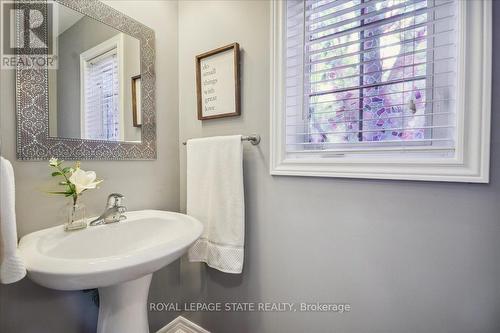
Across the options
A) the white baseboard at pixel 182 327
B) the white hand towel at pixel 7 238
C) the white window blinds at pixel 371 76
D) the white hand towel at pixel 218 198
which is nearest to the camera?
the white hand towel at pixel 7 238

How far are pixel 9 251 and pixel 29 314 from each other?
1.51 feet

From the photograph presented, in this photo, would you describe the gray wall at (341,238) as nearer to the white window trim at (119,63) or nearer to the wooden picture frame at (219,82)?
the wooden picture frame at (219,82)

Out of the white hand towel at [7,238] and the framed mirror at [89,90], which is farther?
the framed mirror at [89,90]

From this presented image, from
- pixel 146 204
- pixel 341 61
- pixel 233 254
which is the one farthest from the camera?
pixel 146 204

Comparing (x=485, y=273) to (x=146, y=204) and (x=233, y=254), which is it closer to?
(x=233, y=254)

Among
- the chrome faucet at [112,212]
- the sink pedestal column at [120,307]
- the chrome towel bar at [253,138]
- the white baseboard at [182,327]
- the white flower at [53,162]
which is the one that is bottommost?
the white baseboard at [182,327]

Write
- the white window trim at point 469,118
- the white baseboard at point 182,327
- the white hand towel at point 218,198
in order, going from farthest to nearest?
the white baseboard at point 182,327, the white hand towel at point 218,198, the white window trim at point 469,118

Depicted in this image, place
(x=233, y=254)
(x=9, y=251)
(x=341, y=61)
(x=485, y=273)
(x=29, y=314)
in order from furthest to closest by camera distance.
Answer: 1. (x=233, y=254)
2. (x=341, y=61)
3. (x=29, y=314)
4. (x=485, y=273)
5. (x=9, y=251)

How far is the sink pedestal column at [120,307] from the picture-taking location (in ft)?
2.67

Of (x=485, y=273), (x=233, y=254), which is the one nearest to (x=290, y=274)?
(x=233, y=254)

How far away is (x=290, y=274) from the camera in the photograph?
997 mm

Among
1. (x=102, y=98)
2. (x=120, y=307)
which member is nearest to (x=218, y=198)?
(x=120, y=307)

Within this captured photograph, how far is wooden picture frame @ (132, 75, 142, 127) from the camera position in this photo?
1.09 m

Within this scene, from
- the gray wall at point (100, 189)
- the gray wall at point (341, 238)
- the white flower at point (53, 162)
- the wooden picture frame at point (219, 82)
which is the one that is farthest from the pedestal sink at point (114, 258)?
the wooden picture frame at point (219, 82)
